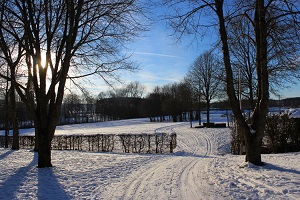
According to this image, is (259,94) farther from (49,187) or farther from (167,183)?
(49,187)

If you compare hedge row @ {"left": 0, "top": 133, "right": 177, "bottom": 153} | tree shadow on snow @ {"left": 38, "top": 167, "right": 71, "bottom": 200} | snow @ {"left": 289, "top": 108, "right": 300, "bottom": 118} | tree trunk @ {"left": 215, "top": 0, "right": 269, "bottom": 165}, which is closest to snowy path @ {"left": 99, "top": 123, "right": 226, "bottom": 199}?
tree shadow on snow @ {"left": 38, "top": 167, "right": 71, "bottom": 200}

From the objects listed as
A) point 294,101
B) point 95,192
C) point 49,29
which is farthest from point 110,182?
point 294,101

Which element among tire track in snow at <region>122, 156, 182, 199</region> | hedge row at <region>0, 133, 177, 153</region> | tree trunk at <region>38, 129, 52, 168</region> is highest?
tree trunk at <region>38, 129, 52, 168</region>

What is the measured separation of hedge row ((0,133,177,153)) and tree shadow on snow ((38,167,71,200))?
1007 centimetres

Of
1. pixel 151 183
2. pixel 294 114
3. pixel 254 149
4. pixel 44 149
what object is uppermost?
pixel 294 114

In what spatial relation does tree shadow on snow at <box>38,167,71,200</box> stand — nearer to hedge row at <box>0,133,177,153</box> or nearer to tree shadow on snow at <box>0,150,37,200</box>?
tree shadow on snow at <box>0,150,37,200</box>

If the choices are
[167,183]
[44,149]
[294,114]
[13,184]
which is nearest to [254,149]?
[167,183]

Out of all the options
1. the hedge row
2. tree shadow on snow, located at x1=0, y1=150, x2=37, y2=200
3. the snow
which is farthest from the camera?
the hedge row

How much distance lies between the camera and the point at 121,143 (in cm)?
1886

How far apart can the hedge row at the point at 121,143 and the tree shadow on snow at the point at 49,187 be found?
10.1 metres

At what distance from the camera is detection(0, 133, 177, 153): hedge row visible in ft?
59.0

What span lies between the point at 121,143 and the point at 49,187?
41.4 ft

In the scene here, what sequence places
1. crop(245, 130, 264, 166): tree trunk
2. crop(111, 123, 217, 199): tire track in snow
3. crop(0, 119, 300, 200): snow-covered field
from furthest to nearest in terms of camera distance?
crop(245, 130, 264, 166): tree trunk, crop(111, 123, 217, 199): tire track in snow, crop(0, 119, 300, 200): snow-covered field

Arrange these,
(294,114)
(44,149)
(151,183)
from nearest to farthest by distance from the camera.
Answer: (151,183), (44,149), (294,114)
